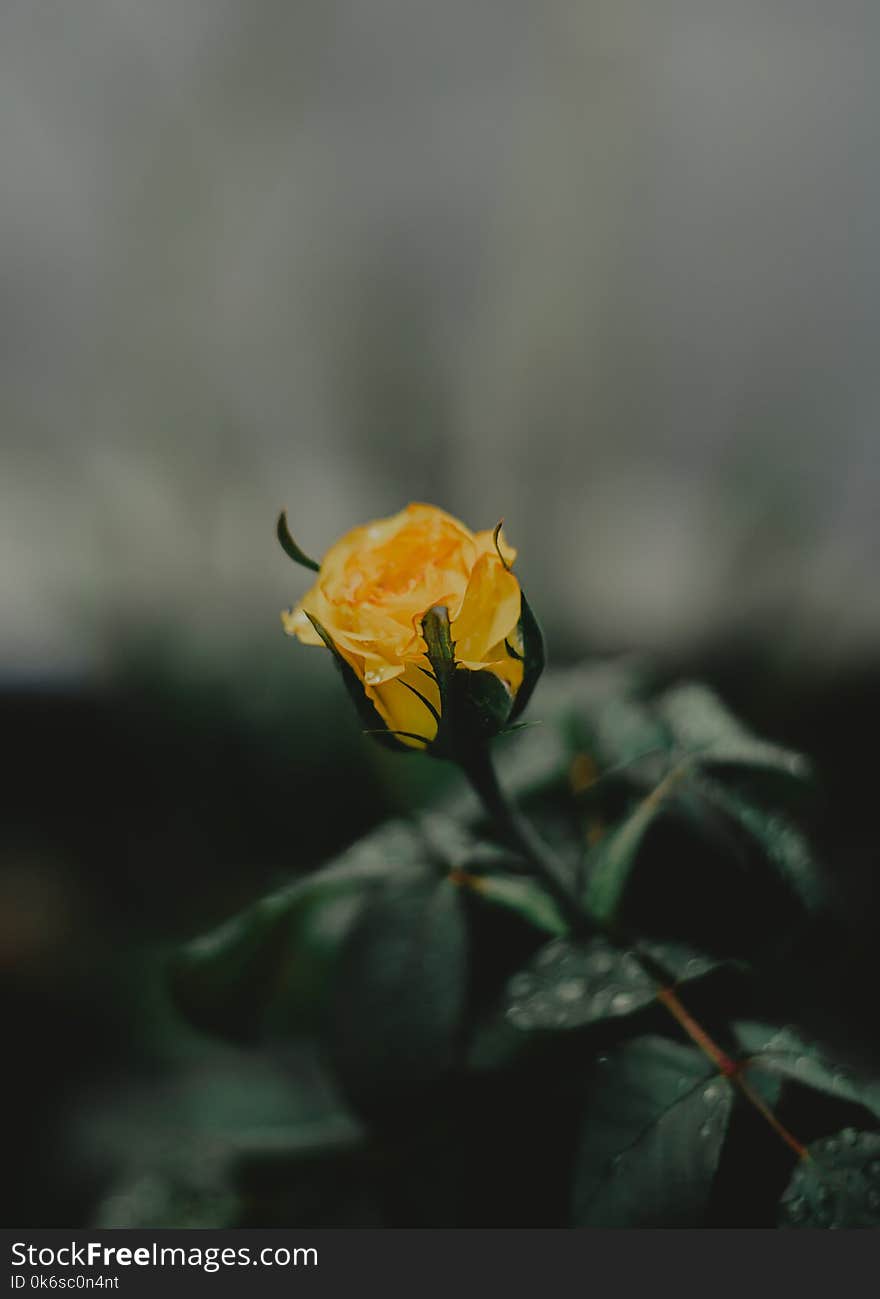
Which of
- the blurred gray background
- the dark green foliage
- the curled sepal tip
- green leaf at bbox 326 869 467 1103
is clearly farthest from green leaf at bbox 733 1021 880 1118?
the blurred gray background

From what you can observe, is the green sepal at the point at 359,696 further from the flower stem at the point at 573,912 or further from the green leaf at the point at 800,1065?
the green leaf at the point at 800,1065

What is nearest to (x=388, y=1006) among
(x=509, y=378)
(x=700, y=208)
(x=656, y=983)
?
(x=656, y=983)

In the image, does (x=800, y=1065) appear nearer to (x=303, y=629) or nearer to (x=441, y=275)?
(x=303, y=629)

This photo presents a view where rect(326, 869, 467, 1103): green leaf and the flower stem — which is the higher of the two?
the flower stem

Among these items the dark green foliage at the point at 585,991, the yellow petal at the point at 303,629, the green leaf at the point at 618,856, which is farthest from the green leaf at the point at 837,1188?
the yellow petal at the point at 303,629

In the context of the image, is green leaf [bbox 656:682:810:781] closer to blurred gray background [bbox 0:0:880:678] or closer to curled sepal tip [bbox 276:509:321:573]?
curled sepal tip [bbox 276:509:321:573]

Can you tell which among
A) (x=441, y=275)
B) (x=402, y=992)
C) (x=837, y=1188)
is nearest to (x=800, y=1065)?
(x=837, y=1188)

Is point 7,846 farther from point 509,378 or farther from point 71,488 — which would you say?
point 509,378
